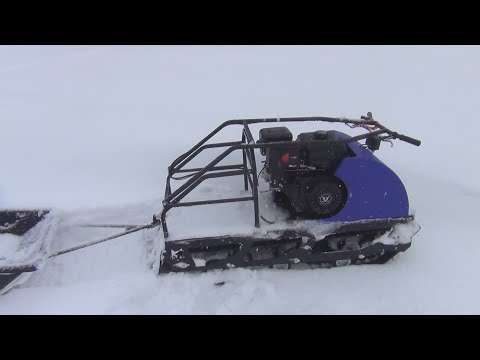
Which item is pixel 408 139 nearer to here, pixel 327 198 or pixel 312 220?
pixel 327 198

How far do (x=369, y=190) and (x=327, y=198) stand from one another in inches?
15.9

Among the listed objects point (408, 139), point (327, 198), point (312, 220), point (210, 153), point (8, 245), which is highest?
point (408, 139)

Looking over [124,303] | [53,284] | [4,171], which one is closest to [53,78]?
[4,171]

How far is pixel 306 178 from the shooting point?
13.7 feet

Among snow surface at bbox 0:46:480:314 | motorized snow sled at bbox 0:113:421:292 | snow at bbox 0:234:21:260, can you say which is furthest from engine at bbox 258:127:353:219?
snow at bbox 0:234:21:260

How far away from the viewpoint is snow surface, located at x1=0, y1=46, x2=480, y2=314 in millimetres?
3963

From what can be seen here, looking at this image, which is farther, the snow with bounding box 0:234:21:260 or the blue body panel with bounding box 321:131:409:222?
the snow with bounding box 0:234:21:260

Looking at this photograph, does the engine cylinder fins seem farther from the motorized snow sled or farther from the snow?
the snow

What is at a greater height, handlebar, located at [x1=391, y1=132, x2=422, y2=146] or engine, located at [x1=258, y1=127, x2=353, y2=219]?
handlebar, located at [x1=391, y1=132, x2=422, y2=146]

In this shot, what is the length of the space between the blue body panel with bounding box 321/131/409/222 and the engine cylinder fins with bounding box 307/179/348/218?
0.05 m

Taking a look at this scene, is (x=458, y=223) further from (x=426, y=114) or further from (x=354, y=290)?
(x=426, y=114)

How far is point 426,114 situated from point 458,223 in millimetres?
3216

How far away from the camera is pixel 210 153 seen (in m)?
6.54

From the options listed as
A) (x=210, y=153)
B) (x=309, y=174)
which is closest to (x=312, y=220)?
(x=309, y=174)
